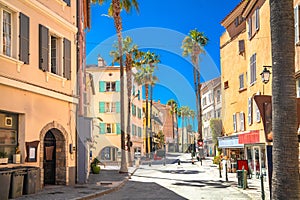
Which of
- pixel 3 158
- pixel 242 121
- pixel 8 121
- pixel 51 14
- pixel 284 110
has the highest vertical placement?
pixel 51 14

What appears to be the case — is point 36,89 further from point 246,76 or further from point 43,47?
point 246,76

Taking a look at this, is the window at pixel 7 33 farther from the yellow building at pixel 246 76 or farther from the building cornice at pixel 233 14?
the building cornice at pixel 233 14

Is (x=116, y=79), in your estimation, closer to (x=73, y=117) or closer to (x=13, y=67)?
(x=73, y=117)

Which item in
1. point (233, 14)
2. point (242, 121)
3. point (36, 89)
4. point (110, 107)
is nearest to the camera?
point (36, 89)

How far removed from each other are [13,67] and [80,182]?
24.8 feet

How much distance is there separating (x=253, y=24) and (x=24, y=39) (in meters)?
14.5

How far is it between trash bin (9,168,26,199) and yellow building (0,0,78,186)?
58 cm

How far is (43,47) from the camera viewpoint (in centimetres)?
1714

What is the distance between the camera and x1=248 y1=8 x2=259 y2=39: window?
23547 millimetres

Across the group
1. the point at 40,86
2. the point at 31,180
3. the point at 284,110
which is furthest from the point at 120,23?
the point at 284,110

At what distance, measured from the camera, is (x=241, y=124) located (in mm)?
29156

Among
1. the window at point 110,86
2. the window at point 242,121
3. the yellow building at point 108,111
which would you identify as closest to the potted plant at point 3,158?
the window at point 242,121

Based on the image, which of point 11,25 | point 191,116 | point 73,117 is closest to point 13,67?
point 11,25

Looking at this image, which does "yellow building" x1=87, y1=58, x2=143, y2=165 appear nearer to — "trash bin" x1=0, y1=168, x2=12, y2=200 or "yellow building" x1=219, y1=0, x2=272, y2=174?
"yellow building" x1=219, y1=0, x2=272, y2=174
